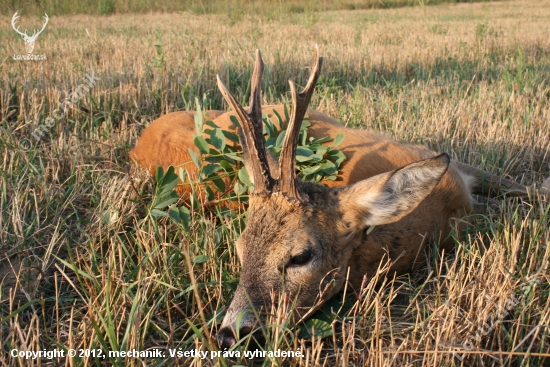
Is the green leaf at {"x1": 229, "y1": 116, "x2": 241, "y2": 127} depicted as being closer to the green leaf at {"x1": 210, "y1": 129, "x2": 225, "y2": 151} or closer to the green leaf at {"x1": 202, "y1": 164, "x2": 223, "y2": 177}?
the green leaf at {"x1": 210, "y1": 129, "x2": 225, "y2": 151}

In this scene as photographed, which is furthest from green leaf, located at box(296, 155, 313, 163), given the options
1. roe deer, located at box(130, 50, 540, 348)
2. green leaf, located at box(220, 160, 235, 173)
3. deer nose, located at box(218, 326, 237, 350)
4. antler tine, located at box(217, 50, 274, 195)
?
deer nose, located at box(218, 326, 237, 350)

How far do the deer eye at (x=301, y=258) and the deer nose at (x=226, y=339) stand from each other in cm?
46

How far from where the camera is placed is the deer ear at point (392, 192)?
248 centimetres

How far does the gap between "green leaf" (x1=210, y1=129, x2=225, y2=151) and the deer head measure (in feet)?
2.86

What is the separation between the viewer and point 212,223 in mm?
3422

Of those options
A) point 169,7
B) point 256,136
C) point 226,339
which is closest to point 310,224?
point 256,136


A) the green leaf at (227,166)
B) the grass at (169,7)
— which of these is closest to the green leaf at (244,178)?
the green leaf at (227,166)

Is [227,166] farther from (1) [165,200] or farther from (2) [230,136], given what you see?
(1) [165,200]

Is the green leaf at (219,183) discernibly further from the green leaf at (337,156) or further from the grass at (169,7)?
the grass at (169,7)

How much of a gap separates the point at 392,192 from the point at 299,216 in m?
0.49

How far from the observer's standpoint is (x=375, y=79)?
7332 millimetres

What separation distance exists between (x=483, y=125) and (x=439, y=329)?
3.46 m

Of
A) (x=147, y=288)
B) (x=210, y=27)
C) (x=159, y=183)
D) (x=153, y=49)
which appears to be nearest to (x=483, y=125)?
(x=159, y=183)

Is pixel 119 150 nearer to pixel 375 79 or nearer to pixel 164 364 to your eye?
pixel 164 364
